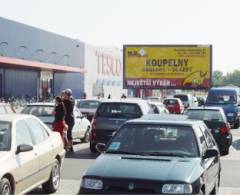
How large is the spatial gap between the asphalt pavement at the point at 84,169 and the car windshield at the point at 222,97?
42.6ft

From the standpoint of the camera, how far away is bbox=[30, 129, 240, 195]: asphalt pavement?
11750 millimetres

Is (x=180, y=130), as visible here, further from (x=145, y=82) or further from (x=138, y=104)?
(x=145, y=82)

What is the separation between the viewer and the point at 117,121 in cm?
1759

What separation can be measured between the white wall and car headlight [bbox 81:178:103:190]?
52758mm

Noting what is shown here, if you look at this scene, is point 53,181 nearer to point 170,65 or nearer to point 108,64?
point 170,65

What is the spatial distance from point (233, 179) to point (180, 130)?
14.7ft

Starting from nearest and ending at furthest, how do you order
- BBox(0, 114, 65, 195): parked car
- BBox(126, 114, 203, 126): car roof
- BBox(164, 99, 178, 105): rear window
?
BBox(0, 114, 65, 195): parked car → BBox(126, 114, 203, 126): car roof → BBox(164, 99, 178, 105): rear window

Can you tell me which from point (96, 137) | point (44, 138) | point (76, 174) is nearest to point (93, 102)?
point (96, 137)

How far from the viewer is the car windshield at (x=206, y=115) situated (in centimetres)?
2012

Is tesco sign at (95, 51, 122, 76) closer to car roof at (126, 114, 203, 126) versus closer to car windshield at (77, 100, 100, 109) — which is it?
Result: car windshield at (77, 100, 100, 109)

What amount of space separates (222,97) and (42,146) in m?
25.0

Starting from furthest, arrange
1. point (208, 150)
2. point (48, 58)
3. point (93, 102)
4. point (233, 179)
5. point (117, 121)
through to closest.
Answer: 1. point (48, 58)
2. point (93, 102)
3. point (117, 121)
4. point (233, 179)
5. point (208, 150)

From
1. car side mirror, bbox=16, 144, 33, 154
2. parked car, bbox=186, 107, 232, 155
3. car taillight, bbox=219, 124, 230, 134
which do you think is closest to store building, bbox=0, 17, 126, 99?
parked car, bbox=186, 107, 232, 155

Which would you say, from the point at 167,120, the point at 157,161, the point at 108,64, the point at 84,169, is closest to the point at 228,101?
the point at 84,169
